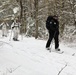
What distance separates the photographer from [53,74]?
697 centimetres

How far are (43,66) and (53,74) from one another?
3.17 feet

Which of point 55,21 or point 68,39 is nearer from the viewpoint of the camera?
point 55,21

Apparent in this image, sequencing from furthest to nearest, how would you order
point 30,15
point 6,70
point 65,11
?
1. point 30,15
2. point 65,11
3. point 6,70

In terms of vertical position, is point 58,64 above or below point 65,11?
below

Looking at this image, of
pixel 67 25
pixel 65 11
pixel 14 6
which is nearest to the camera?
pixel 65 11

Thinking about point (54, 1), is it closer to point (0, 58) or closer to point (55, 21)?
point (55, 21)

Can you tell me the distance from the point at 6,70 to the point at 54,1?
16076mm

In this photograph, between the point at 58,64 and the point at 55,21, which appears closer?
the point at 58,64

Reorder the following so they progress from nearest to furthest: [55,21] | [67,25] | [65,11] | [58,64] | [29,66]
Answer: [29,66] < [58,64] < [55,21] < [65,11] < [67,25]

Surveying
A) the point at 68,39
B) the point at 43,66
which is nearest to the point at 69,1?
the point at 68,39

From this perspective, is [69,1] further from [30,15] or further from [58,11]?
[30,15]

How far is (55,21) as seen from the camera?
11570 mm

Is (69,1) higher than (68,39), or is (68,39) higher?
(69,1)

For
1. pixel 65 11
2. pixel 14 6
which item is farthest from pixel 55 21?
pixel 14 6
